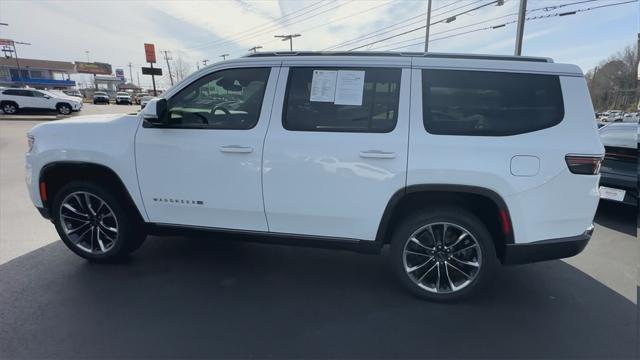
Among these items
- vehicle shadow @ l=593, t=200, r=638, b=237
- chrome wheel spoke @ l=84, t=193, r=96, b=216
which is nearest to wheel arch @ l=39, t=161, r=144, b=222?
chrome wheel spoke @ l=84, t=193, r=96, b=216

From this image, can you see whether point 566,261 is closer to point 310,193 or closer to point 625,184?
point 625,184

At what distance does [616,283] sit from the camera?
128 inches

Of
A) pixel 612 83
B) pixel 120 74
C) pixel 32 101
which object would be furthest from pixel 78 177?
pixel 120 74

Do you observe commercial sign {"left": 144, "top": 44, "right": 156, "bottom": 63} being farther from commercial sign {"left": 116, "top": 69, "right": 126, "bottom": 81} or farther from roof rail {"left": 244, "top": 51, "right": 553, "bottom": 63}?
commercial sign {"left": 116, "top": 69, "right": 126, "bottom": 81}

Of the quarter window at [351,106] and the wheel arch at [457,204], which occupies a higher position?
the quarter window at [351,106]

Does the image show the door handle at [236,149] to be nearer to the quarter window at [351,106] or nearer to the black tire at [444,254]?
the quarter window at [351,106]

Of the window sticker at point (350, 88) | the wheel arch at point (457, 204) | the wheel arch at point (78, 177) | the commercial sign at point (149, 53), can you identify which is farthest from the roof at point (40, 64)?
the wheel arch at point (457, 204)

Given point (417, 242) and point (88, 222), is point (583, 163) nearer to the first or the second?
point (417, 242)

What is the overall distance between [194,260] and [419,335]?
91.2 inches

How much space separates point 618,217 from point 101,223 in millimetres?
6716

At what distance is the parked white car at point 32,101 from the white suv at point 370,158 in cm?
2338

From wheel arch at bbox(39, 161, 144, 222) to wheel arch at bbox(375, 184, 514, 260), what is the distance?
2.34 m

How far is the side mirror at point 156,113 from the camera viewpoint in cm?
288

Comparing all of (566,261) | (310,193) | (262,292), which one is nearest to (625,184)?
(566,261)
